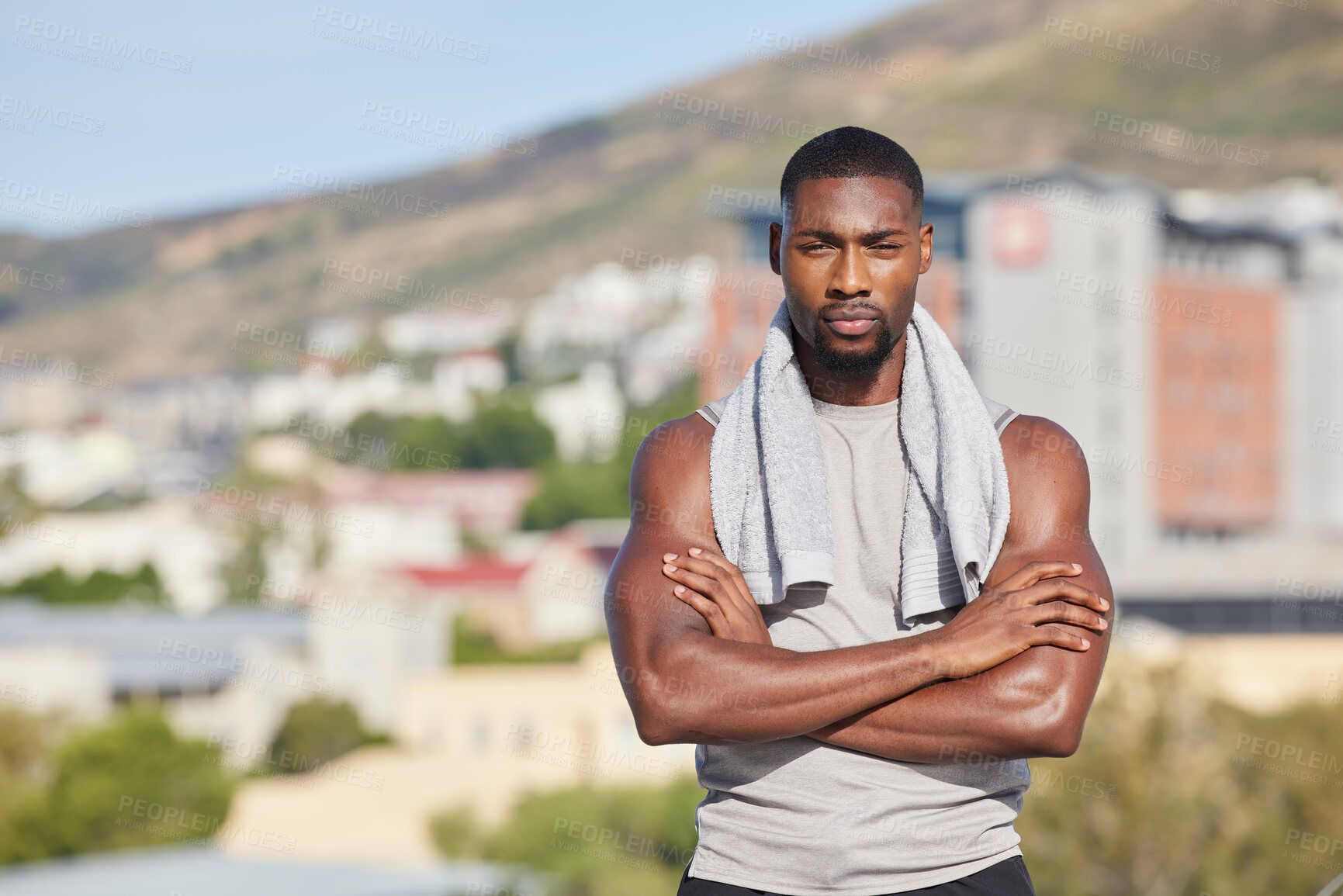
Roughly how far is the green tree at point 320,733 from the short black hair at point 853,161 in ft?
168

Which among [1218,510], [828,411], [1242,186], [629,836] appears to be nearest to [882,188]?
[828,411]

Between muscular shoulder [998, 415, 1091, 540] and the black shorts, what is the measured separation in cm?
52

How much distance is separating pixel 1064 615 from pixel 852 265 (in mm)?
631

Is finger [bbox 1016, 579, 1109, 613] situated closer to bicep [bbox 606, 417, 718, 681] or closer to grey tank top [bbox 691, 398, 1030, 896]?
grey tank top [bbox 691, 398, 1030, 896]

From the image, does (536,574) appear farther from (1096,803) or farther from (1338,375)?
(1096,803)

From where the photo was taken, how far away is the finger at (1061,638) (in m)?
2.44

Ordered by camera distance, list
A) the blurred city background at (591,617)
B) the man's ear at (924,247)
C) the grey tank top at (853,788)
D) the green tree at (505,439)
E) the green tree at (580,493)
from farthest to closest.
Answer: the green tree at (505,439), the green tree at (580,493), the blurred city background at (591,617), the man's ear at (924,247), the grey tank top at (853,788)

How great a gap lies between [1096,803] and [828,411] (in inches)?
1065

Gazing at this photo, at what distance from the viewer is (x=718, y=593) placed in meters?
2.49

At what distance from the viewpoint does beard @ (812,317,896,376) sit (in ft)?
8.24

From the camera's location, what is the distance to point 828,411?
2.63 metres

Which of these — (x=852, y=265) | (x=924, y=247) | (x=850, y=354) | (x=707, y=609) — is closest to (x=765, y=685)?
(x=707, y=609)

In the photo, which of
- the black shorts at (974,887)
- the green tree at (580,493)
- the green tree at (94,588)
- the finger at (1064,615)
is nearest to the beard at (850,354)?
the finger at (1064,615)

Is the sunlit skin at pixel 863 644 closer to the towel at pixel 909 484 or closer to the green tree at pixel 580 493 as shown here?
the towel at pixel 909 484
